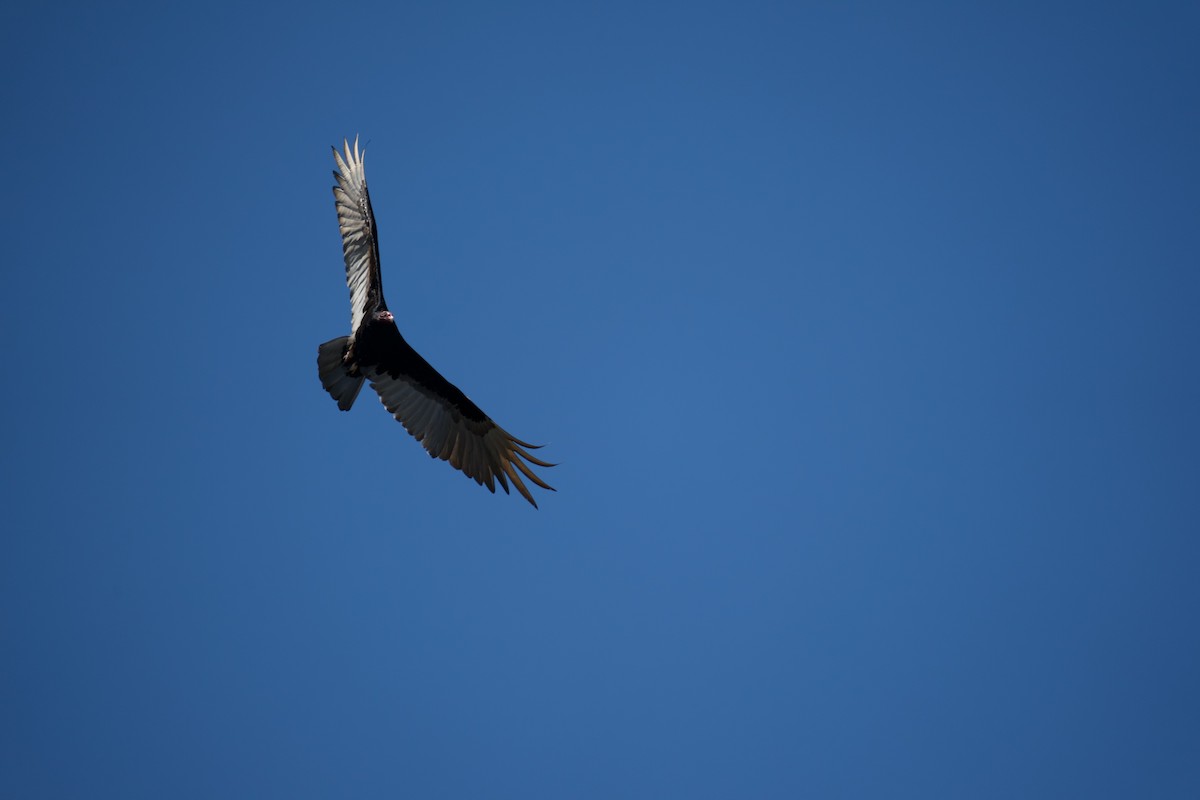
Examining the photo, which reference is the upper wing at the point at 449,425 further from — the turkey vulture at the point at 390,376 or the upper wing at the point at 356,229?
the upper wing at the point at 356,229

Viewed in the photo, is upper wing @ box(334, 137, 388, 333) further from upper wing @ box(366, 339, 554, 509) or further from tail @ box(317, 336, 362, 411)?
upper wing @ box(366, 339, 554, 509)

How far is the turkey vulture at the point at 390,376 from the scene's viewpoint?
1220cm

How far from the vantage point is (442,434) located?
13406mm

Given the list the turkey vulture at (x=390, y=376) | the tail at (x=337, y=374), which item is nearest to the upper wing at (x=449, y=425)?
the turkey vulture at (x=390, y=376)

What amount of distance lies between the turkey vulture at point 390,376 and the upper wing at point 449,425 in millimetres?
13

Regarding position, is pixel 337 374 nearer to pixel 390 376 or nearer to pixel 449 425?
pixel 390 376

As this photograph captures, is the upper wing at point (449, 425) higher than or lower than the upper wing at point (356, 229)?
lower

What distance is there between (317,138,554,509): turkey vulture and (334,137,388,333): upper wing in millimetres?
11

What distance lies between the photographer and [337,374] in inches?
488

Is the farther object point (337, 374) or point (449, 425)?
point (449, 425)

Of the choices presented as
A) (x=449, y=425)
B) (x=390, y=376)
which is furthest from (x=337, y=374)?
(x=449, y=425)

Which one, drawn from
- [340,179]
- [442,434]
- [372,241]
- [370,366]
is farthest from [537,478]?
[340,179]

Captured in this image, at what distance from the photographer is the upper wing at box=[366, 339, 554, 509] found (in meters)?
13.1

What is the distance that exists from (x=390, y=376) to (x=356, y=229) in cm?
189
